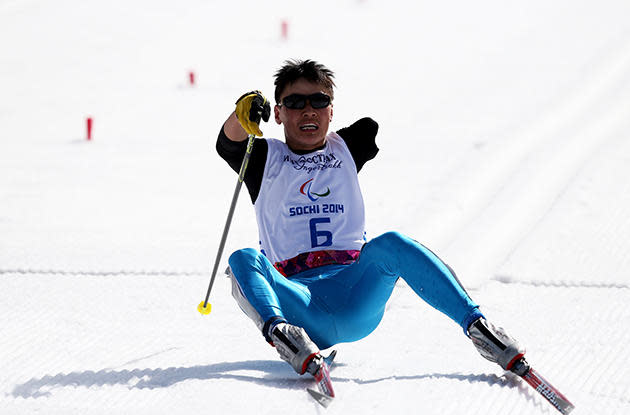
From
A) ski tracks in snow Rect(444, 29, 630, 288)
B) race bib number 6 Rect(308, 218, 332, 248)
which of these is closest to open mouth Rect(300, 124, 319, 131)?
race bib number 6 Rect(308, 218, 332, 248)

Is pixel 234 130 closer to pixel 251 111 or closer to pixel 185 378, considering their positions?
pixel 251 111

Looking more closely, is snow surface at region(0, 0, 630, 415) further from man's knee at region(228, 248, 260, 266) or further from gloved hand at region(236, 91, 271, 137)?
gloved hand at region(236, 91, 271, 137)

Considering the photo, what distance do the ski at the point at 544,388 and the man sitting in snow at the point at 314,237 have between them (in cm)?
23

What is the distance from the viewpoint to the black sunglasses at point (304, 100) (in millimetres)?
2926

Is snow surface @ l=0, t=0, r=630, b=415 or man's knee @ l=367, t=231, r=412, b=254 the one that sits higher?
man's knee @ l=367, t=231, r=412, b=254

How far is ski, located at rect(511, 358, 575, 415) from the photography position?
2342mm

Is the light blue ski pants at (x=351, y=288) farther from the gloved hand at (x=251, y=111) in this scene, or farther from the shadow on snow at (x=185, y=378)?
the gloved hand at (x=251, y=111)

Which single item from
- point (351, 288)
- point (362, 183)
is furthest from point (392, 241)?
point (362, 183)

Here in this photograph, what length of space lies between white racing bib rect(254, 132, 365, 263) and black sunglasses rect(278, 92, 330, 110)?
0.18 m

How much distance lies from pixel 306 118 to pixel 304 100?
63 mm

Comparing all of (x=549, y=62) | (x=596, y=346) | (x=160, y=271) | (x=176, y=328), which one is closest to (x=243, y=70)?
(x=549, y=62)

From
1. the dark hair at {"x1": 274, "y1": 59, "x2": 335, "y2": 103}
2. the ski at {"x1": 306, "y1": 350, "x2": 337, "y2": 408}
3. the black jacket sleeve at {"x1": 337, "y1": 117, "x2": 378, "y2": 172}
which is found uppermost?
the dark hair at {"x1": 274, "y1": 59, "x2": 335, "y2": 103}

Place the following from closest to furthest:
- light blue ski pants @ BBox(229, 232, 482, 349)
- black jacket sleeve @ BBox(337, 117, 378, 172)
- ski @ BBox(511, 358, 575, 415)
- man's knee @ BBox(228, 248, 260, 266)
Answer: ski @ BBox(511, 358, 575, 415) < light blue ski pants @ BBox(229, 232, 482, 349) < man's knee @ BBox(228, 248, 260, 266) < black jacket sleeve @ BBox(337, 117, 378, 172)

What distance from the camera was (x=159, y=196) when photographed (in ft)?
17.6
